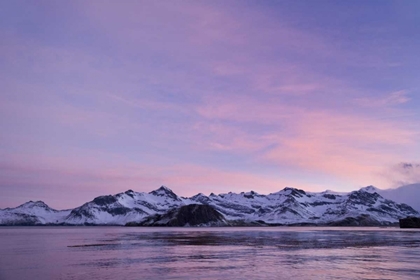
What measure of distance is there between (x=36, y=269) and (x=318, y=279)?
3323cm

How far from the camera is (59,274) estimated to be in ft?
149

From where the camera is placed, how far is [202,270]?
158 feet

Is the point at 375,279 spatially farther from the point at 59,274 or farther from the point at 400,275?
the point at 59,274

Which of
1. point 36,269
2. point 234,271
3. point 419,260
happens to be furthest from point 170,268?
point 419,260

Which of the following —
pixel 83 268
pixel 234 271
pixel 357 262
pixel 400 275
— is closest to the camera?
pixel 400 275

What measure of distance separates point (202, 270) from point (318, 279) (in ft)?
45.2

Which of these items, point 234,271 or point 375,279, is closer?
point 375,279

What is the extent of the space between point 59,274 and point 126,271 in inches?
290

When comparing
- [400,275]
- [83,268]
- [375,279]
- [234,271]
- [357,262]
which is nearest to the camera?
[375,279]

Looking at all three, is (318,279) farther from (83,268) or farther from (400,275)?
(83,268)

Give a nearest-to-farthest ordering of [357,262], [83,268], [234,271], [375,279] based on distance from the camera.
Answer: [375,279], [234,271], [83,268], [357,262]

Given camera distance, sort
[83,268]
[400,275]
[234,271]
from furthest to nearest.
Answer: [83,268] → [234,271] → [400,275]

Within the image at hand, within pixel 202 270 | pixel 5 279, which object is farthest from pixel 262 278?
pixel 5 279

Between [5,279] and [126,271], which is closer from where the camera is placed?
[5,279]
